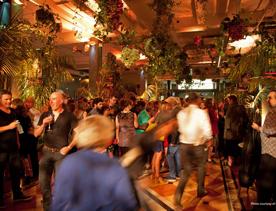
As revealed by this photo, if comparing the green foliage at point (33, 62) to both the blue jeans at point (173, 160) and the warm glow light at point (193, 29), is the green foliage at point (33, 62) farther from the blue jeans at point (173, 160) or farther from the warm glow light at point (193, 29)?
the warm glow light at point (193, 29)

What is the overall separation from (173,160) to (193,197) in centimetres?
115

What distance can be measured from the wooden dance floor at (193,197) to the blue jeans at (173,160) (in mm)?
322

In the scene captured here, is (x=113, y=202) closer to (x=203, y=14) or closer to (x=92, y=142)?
(x=92, y=142)

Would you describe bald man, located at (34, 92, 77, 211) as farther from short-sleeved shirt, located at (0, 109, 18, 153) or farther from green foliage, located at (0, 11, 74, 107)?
green foliage, located at (0, 11, 74, 107)

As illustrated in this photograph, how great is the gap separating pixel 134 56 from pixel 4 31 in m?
2.33

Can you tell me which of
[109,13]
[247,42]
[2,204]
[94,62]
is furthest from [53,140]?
[94,62]

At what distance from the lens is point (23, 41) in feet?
14.3

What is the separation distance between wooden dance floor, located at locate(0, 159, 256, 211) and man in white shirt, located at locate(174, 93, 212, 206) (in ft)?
1.09

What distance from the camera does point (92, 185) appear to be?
1.44 m

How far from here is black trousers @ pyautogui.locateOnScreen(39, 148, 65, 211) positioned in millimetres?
3264

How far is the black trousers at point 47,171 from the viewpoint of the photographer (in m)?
3.26

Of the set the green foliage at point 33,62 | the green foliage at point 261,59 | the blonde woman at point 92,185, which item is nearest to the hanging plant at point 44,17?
the green foliage at point 33,62

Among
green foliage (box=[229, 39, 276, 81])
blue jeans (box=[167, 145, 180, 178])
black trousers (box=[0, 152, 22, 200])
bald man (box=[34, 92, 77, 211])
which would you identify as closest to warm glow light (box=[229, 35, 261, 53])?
green foliage (box=[229, 39, 276, 81])

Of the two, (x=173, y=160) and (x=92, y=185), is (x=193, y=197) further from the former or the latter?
(x=92, y=185)
